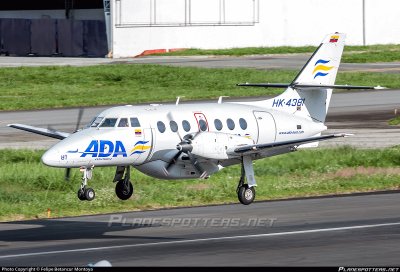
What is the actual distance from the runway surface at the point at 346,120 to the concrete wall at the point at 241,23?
32639 mm

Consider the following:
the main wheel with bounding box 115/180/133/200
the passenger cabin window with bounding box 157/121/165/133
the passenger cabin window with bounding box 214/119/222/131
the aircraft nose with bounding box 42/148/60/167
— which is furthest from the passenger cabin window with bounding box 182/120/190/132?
the aircraft nose with bounding box 42/148/60/167

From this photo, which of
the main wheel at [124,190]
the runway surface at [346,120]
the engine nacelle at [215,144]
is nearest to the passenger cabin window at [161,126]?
the engine nacelle at [215,144]

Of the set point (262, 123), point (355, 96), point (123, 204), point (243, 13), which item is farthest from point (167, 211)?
point (243, 13)

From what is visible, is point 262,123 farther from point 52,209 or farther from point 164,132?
point 52,209

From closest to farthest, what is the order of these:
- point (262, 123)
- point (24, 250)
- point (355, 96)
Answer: point (24, 250) → point (262, 123) → point (355, 96)

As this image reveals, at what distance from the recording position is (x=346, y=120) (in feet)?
212

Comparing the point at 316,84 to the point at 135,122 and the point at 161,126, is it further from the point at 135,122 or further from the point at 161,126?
the point at 135,122

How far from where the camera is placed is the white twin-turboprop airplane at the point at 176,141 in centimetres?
3397

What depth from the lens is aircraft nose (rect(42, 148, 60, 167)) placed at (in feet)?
107

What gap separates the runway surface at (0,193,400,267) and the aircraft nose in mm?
2354

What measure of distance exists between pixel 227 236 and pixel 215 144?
3.76 m

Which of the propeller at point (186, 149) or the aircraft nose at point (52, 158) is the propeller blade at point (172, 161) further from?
the aircraft nose at point (52, 158)

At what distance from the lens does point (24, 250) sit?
30859 millimetres

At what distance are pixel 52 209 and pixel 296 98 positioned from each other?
1020 centimetres
